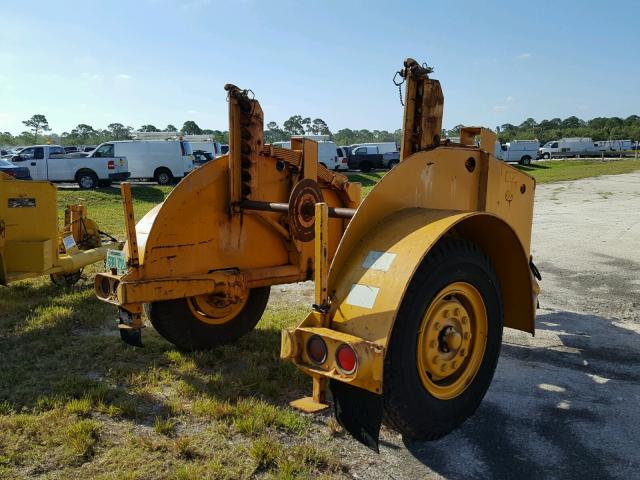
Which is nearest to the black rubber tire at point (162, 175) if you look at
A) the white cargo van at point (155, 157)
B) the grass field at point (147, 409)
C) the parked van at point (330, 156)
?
the white cargo van at point (155, 157)

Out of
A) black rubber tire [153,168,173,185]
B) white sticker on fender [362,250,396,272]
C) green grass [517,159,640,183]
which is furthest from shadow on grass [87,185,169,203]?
white sticker on fender [362,250,396,272]

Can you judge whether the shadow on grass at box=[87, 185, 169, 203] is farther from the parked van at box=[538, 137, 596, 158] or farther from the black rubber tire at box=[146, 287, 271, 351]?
the parked van at box=[538, 137, 596, 158]

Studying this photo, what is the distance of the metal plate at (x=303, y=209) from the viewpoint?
454 centimetres

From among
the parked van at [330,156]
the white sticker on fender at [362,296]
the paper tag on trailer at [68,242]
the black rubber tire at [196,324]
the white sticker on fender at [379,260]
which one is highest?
the parked van at [330,156]

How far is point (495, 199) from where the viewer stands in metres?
3.88

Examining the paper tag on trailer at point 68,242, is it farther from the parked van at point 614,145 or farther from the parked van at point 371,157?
the parked van at point 614,145

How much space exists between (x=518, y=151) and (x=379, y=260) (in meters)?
44.0

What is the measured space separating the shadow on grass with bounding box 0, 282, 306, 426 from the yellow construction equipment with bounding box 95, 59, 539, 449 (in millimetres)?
292

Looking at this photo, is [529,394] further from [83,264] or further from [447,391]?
[83,264]

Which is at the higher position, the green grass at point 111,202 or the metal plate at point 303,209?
the metal plate at point 303,209

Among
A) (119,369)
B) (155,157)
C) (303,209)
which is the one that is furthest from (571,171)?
(119,369)

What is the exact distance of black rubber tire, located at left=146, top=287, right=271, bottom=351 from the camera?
445 centimetres

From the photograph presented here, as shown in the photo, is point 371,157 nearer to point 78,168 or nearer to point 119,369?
point 78,168

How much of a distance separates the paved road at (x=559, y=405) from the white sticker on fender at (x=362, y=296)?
936 millimetres
